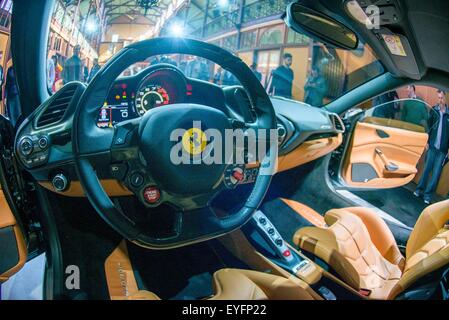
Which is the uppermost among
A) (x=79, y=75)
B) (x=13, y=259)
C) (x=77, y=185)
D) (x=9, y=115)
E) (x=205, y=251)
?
(x=79, y=75)

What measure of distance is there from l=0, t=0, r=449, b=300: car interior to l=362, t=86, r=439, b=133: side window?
0.50 feet

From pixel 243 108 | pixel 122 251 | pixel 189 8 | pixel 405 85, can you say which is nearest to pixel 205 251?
pixel 122 251

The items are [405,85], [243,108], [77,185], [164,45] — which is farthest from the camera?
[405,85]

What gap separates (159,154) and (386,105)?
1693mm

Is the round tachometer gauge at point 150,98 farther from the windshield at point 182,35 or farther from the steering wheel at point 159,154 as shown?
the steering wheel at point 159,154

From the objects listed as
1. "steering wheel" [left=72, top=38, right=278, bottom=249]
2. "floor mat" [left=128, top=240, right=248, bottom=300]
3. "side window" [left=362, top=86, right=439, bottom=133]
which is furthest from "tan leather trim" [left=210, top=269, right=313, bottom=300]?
"side window" [left=362, top=86, right=439, bottom=133]

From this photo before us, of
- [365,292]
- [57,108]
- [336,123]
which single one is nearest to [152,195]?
[57,108]

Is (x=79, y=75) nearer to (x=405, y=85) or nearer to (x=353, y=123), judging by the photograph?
(x=405, y=85)

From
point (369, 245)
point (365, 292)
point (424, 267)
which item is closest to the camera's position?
point (424, 267)

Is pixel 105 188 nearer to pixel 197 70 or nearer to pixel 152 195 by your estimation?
pixel 152 195

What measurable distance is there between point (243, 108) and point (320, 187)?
0.91m

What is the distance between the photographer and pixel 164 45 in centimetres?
83

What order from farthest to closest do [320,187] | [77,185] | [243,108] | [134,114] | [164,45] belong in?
[320,187] → [243,108] → [134,114] → [77,185] → [164,45]

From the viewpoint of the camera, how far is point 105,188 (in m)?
0.94
